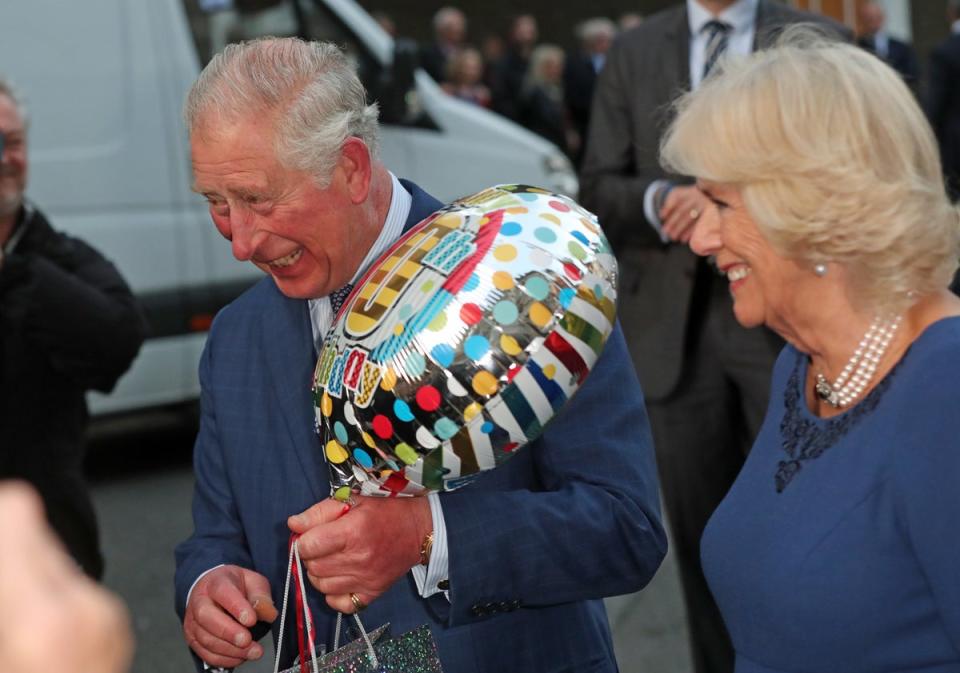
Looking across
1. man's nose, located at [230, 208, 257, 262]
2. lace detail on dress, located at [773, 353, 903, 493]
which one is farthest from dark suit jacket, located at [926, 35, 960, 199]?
man's nose, located at [230, 208, 257, 262]

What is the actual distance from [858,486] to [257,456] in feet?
3.21

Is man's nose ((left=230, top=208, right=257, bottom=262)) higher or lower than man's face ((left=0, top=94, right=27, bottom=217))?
higher

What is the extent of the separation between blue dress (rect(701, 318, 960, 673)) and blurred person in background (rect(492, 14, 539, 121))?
11857mm

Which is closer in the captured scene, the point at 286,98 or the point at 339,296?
the point at 286,98

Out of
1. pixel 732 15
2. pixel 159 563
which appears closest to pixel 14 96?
pixel 732 15

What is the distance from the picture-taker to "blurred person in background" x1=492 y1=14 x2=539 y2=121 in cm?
1377

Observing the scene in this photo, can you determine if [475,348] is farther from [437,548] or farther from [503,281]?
[437,548]

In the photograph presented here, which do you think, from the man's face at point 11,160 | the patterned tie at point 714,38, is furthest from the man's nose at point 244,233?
the patterned tie at point 714,38

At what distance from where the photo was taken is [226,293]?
693 centimetres

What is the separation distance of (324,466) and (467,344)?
574 millimetres

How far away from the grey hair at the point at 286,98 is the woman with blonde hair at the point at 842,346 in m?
0.56

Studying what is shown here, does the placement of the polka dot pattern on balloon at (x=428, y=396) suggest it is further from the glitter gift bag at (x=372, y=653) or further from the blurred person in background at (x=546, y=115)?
the blurred person in background at (x=546, y=115)

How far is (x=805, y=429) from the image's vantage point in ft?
7.00

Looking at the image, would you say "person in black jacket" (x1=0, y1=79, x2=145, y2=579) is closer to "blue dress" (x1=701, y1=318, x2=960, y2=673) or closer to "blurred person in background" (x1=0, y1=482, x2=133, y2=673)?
"blue dress" (x1=701, y1=318, x2=960, y2=673)
